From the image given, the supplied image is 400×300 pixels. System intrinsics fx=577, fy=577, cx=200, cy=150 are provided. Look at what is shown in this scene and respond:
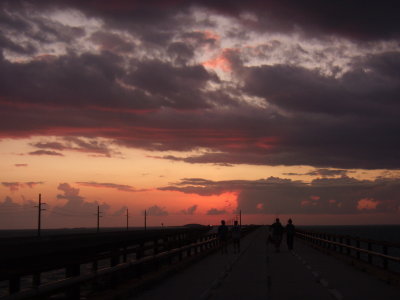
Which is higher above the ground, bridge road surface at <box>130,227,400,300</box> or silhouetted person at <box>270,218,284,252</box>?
silhouetted person at <box>270,218,284,252</box>

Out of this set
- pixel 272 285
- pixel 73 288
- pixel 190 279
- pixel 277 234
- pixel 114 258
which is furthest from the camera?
pixel 277 234

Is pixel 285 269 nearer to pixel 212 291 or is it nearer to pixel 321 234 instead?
pixel 212 291

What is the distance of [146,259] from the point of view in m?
17.2

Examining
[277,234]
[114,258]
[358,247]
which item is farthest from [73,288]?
[277,234]

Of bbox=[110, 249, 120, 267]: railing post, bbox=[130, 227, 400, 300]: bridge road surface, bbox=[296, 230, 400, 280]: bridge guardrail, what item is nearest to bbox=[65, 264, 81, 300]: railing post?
bbox=[110, 249, 120, 267]: railing post

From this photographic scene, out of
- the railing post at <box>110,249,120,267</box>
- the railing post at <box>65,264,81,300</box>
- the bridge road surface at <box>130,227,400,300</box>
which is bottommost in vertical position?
the bridge road surface at <box>130,227,400,300</box>

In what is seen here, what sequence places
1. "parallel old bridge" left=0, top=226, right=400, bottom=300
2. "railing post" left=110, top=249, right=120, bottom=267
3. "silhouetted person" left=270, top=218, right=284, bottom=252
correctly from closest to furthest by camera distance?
"parallel old bridge" left=0, top=226, right=400, bottom=300 → "railing post" left=110, top=249, right=120, bottom=267 → "silhouetted person" left=270, top=218, right=284, bottom=252

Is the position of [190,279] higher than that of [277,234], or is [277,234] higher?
[277,234]

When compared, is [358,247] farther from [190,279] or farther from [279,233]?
[279,233]

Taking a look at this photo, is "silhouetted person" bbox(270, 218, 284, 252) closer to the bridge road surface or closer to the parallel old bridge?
the parallel old bridge

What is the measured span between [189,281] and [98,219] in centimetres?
14932

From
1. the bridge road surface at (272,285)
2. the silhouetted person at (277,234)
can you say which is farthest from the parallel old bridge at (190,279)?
the silhouetted person at (277,234)

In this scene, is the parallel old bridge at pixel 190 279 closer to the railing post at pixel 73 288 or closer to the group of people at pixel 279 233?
the railing post at pixel 73 288

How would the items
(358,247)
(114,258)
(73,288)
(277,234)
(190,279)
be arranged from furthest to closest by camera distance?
(277,234) < (358,247) < (190,279) < (114,258) < (73,288)
